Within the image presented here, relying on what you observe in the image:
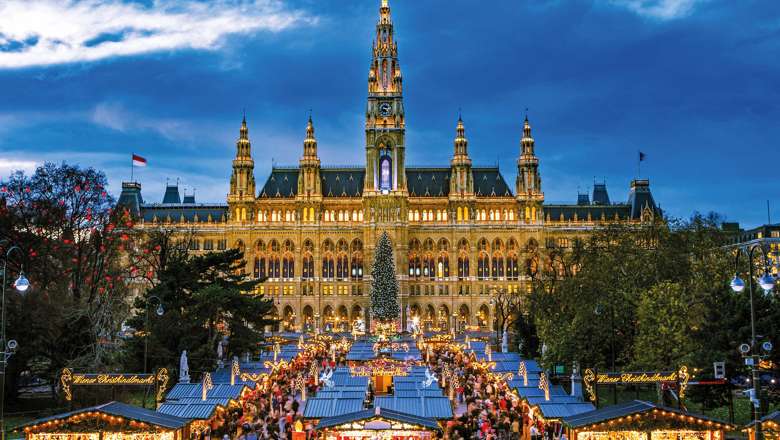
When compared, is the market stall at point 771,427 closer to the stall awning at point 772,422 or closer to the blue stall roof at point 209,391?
the stall awning at point 772,422

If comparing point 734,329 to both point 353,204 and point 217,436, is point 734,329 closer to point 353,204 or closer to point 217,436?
point 217,436

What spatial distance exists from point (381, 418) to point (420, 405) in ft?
13.2

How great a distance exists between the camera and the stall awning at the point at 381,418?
2820cm

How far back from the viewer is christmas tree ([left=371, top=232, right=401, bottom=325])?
3829 inches

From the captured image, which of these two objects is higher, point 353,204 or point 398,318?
point 353,204

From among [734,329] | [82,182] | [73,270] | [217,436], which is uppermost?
[82,182]

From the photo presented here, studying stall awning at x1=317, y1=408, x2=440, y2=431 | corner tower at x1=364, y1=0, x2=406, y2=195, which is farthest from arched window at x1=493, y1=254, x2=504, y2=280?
stall awning at x1=317, y1=408, x2=440, y2=431

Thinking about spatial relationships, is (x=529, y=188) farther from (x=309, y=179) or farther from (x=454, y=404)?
(x=454, y=404)

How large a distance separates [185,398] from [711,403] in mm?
25765

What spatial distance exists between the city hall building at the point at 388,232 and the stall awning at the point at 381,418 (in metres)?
82.3

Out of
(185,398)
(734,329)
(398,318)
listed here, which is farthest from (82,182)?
(398,318)

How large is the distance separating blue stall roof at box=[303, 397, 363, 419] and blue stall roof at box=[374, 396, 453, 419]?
122 centimetres

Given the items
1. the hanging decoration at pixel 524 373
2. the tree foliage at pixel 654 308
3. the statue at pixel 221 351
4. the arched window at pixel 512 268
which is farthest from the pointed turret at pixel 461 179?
the hanging decoration at pixel 524 373

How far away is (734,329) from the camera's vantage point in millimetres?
38031
